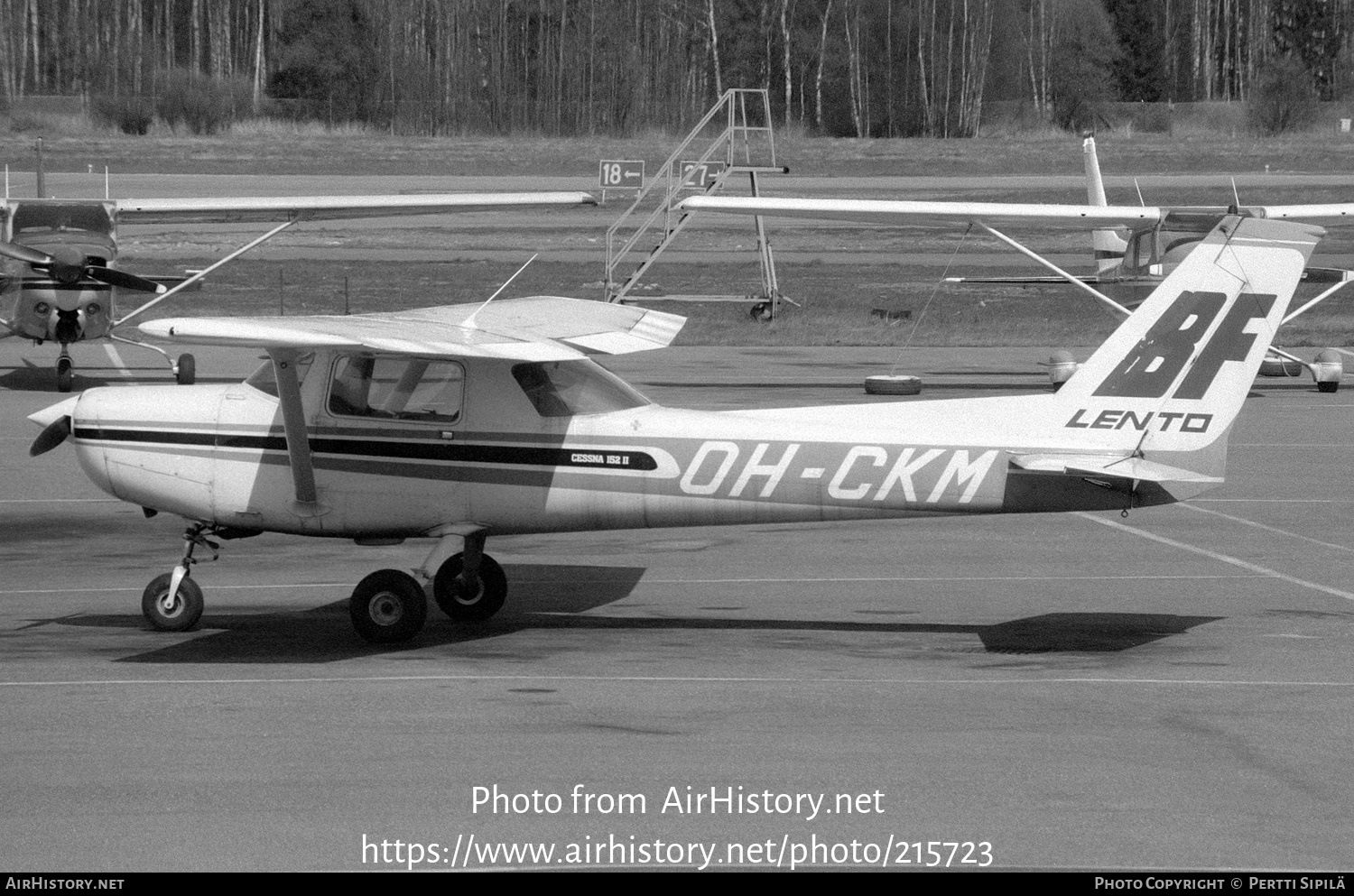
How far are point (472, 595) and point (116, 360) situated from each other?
1662 centimetres

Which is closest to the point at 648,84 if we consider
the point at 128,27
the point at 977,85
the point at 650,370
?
the point at 977,85

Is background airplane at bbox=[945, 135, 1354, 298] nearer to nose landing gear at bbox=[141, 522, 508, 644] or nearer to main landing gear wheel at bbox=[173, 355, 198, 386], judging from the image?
main landing gear wheel at bbox=[173, 355, 198, 386]

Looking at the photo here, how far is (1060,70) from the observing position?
261ft

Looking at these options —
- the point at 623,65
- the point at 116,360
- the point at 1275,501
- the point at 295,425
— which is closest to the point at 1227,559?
the point at 1275,501

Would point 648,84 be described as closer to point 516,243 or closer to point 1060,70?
point 1060,70

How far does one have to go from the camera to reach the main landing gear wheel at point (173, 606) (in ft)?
31.2

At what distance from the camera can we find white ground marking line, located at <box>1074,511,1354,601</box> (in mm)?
10812

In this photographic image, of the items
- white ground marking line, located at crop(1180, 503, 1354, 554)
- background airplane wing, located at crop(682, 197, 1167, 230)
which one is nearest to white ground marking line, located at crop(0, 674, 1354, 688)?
white ground marking line, located at crop(1180, 503, 1354, 554)

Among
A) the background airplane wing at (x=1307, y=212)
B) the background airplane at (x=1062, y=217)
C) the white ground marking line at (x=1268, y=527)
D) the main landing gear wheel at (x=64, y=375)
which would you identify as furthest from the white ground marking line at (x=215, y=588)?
the background airplane wing at (x=1307, y=212)

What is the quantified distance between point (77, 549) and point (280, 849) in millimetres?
7058

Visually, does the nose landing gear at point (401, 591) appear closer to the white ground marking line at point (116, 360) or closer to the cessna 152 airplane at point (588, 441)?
the cessna 152 airplane at point (588, 441)

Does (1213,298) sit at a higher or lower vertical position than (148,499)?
higher

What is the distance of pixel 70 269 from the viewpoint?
2077 centimetres

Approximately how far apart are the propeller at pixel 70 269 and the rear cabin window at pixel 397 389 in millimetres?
12539
